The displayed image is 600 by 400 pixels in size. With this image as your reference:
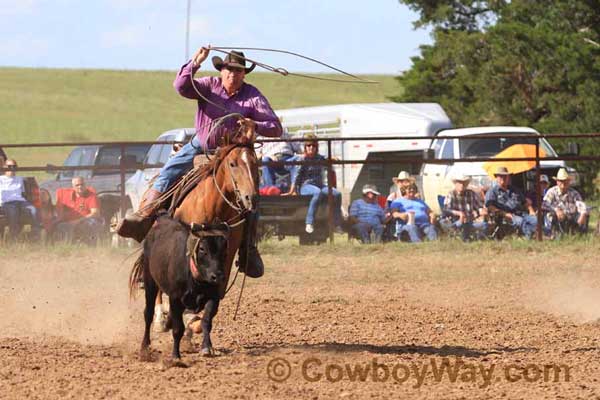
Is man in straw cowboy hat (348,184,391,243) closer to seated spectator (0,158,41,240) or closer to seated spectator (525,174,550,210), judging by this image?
seated spectator (525,174,550,210)

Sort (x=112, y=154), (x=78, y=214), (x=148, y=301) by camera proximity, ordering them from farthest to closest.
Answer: (x=112, y=154)
(x=78, y=214)
(x=148, y=301)

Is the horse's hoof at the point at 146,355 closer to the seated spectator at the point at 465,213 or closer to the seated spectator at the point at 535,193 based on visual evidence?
the seated spectator at the point at 465,213

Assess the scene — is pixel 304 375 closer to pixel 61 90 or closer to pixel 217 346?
pixel 217 346

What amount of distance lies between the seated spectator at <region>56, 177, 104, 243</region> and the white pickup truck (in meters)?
4.94

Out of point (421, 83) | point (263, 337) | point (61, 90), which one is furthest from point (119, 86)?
point (263, 337)

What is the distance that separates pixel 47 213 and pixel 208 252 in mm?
9606

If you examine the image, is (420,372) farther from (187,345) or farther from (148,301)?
(148,301)

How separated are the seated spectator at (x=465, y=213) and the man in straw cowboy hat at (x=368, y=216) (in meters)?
0.92

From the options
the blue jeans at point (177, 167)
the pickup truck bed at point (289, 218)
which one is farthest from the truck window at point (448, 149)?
the blue jeans at point (177, 167)

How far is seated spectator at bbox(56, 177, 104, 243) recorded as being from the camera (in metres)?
16.0

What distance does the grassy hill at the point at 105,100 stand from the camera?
5409cm

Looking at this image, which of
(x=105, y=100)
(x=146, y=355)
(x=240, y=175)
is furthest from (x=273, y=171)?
(x=105, y=100)

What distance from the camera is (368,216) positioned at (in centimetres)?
1611

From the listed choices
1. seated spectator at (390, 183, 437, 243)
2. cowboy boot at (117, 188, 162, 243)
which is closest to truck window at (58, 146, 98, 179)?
seated spectator at (390, 183, 437, 243)
